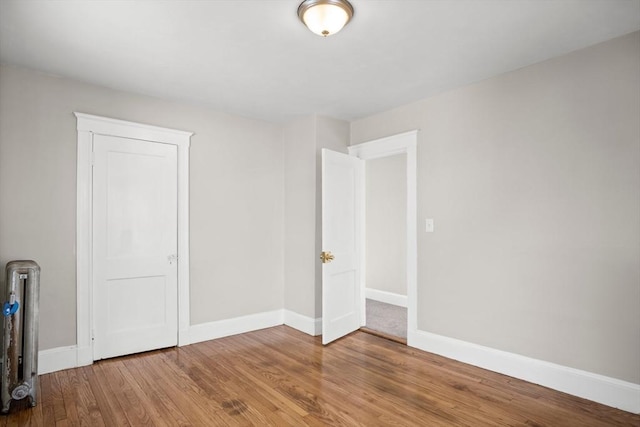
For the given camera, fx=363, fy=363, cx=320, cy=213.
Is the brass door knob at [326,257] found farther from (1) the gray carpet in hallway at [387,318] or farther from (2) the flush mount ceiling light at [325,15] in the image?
(2) the flush mount ceiling light at [325,15]

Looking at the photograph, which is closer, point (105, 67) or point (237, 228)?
point (105, 67)

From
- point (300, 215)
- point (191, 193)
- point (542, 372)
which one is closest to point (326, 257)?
point (300, 215)

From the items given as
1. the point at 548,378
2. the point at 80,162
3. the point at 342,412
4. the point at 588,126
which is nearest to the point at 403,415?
the point at 342,412

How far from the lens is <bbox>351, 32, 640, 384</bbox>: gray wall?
255cm

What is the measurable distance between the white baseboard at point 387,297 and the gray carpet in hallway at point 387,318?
85mm

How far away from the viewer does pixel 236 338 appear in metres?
4.12

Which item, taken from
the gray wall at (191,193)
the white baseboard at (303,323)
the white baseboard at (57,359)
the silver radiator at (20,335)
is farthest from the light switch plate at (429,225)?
the white baseboard at (57,359)

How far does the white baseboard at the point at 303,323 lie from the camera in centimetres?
424

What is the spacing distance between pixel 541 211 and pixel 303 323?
2.80 meters

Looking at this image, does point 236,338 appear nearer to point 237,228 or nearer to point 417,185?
point 237,228

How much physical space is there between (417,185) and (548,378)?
79.7 inches

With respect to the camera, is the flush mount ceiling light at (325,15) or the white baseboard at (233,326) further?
the white baseboard at (233,326)

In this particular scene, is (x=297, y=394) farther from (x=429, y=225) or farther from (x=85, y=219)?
(x=85, y=219)

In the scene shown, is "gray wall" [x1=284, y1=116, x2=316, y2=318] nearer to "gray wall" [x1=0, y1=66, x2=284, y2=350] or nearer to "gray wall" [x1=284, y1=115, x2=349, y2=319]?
"gray wall" [x1=284, y1=115, x2=349, y2=319]
